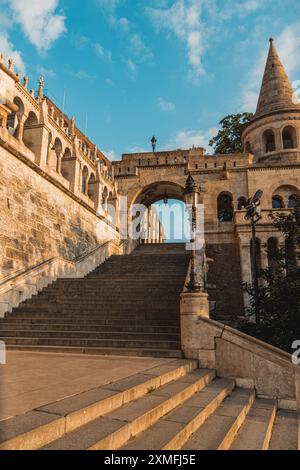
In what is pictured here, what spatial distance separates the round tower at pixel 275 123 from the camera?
24.3 metres

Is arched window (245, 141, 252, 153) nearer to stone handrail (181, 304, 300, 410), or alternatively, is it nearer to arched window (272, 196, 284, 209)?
arched window (272, 196, 284, 209)

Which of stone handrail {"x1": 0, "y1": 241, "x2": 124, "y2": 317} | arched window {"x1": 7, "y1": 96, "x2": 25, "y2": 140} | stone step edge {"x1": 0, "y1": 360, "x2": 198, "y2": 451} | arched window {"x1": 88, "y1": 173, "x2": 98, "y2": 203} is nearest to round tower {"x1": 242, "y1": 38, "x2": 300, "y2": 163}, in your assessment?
arched window {"x1": 88, "y1": 173, "x2": 98, "y2": 203}

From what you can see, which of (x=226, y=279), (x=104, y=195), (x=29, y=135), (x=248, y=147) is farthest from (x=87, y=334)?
(x=248, y=147)

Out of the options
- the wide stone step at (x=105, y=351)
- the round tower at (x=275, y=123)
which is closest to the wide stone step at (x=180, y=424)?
the wide stone step at (x=105, y=351)

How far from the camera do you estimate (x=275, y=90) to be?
2592 cm

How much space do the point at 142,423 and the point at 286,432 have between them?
7.66ft

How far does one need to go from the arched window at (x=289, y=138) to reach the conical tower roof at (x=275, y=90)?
1696 mm

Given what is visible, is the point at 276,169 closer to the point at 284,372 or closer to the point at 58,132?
the point at 58,132

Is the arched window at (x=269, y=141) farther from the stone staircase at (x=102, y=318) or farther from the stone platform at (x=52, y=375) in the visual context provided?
the stone platform at (x=52, y=375)

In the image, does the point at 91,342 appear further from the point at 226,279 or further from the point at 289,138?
the point at 289,138

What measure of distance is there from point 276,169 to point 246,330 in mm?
17559

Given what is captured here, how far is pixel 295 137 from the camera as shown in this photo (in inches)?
961

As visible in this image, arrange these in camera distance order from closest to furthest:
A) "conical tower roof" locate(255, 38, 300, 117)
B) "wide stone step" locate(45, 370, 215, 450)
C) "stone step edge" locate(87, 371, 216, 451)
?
1. "wide stone step" locate(45, 370, 215, 450)
2. "stone step edge" locate(87, 371, 216, 451)
3. "conical tower roof" locate(255, 38, 300, 117)

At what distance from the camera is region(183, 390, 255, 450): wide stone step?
305 cm
